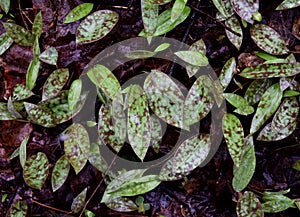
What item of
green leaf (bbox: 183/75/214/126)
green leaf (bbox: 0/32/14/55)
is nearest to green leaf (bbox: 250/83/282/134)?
green leaf (bbox: 183/75/214/126)

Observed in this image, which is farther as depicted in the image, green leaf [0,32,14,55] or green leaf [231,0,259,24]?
green leaf [0,32,14,55]

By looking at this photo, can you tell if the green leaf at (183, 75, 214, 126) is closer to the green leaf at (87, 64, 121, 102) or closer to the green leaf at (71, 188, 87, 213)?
the green leaf at (87, 64, 121, 102)

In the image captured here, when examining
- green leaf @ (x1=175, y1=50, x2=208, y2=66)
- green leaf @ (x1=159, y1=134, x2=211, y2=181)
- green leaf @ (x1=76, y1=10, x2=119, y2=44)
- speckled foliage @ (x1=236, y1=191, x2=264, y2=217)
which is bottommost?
speckled foliage @ (x1=236, y1=191, x2=264, y2=217)

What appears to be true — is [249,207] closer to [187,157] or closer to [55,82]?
[187,157]

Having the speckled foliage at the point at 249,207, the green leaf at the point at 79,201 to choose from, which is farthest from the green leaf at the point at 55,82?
the speckled foliage at the point at 249,207

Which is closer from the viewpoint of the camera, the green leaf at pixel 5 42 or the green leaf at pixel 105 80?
the green leaf at pixel 105 80

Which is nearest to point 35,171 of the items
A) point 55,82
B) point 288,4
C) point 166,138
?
point 55,82

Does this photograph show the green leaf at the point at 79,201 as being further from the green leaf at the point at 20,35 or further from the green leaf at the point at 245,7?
the green leaf at the point at 245,7
